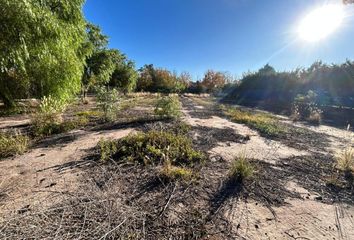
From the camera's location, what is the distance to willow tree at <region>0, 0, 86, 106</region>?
381 centimetres

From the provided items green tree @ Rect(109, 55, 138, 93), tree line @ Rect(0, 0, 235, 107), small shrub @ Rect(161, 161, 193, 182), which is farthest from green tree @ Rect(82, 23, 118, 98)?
small shrub @ Rect(161, 161, 193, 182)

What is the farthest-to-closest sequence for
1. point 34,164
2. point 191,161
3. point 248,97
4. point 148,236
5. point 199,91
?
point 199,91 < point 248,97 < point 191,161 < point 34,164 < point 148,236

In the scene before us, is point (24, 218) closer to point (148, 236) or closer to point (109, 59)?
point (148, 236)

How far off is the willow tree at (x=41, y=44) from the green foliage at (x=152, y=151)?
2.32m

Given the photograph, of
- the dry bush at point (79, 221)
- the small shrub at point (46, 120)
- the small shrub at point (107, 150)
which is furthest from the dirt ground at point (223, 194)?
the small shrub at point (46, 120)

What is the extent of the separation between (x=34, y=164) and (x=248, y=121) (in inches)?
304

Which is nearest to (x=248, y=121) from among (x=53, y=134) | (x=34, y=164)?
(x=53, y=134)

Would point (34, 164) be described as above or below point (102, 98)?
below

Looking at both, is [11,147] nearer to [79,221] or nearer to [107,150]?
[107,150]

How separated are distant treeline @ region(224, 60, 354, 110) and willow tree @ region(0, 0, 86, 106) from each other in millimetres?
14512

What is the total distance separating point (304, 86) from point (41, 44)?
67.9 ft

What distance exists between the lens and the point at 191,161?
4355 mm

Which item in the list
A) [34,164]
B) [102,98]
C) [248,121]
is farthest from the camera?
[248,121]

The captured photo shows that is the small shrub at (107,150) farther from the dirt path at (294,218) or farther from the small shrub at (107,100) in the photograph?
the small shrub at (107,100)
